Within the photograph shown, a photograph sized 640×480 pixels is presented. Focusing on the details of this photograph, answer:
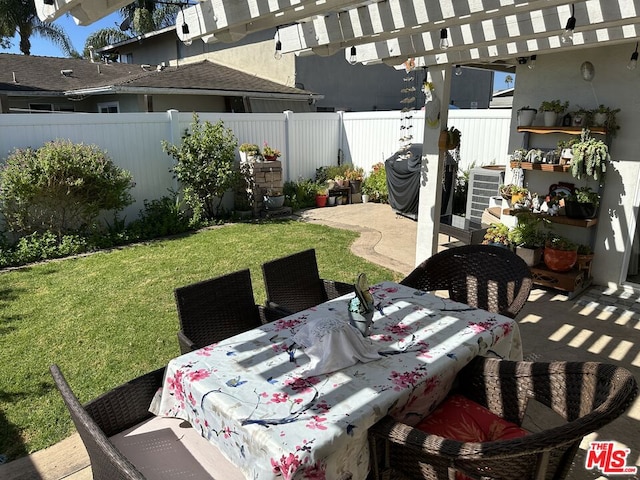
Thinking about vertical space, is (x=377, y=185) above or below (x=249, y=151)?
below

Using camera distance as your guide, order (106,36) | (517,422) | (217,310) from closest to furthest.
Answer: (517,422) < (217,310) < (106,36)

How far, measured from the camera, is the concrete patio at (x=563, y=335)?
2555 millimetres

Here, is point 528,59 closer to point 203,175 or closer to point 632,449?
point 632,449

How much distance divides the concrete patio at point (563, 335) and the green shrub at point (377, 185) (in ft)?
8.00

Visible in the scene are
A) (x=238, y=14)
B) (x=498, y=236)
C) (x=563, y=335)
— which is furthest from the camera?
(x=498, y=236)

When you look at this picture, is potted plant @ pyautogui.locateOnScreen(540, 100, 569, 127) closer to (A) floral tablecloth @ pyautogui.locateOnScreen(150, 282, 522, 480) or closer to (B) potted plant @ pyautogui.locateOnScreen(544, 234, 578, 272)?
(B) potted plant @ pyautogui.locateOnScreen(544, 234, 578, 272)

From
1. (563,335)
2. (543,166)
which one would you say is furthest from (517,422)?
(543,166)

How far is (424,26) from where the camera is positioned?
10.9 ft

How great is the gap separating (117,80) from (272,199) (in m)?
5.99

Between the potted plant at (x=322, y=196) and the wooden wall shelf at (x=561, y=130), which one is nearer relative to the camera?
the wooden wall shelf at (x=561, y=130)

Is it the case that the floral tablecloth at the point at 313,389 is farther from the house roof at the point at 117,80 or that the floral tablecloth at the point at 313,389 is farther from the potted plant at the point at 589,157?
the house roof at the point at 117,80

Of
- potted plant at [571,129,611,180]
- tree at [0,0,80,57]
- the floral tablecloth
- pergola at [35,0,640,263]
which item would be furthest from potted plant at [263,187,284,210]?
tree at [0,0,80,57]

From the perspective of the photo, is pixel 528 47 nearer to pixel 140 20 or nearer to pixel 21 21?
pixel 140 20

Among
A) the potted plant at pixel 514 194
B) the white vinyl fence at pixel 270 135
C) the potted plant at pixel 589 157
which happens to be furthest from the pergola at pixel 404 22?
the white vinyl fence at pixel 270 135
